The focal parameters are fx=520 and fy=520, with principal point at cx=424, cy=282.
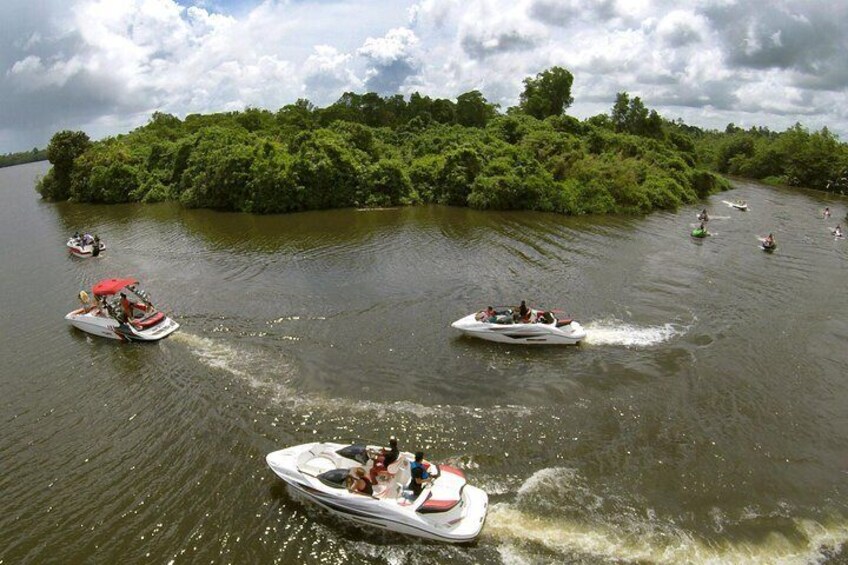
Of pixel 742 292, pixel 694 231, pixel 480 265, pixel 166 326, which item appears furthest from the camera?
pixel 694 231

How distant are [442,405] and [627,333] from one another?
10.5m

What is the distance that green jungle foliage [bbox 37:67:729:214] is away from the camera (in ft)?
165

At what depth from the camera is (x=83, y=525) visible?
1370cm

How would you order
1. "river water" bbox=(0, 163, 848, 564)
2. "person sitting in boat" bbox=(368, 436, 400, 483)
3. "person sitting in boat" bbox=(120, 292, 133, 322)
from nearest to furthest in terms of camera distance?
"river water" bbox=(0, 163, 848, 564) < "person sitting in boat" bbox=(368, 436, 400, 483) < "person sitting in boat" bbox=(120, 292, 133, 322)

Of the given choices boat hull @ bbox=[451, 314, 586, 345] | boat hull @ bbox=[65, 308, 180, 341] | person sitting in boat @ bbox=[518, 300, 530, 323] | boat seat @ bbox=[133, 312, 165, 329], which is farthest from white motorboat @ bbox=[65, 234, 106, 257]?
person sitting in boat @ bbox=[518, 300, 530, 323]

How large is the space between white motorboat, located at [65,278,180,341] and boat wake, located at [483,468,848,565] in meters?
17.7

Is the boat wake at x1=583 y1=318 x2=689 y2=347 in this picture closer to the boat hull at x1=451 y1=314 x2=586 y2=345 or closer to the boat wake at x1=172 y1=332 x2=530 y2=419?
the boat hull at x1=451 y1=314 x2=586 y2=345

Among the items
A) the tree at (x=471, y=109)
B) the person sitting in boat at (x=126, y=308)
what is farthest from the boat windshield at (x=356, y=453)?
the tree at (x=471, y=109)

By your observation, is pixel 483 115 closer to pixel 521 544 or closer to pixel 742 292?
pixel 742 292

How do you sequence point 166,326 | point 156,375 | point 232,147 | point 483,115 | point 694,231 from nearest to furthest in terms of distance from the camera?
point 156,375 → point 166,326 → point 694,231 → point 232,147 → point 483,115

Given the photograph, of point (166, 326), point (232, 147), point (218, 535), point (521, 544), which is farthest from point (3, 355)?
point (232, 147)

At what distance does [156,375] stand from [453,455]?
12.7 metres

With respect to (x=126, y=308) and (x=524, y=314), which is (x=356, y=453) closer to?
(x=524, y=314)

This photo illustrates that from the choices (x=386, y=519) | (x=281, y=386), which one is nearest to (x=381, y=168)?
(x=281, y=386)
